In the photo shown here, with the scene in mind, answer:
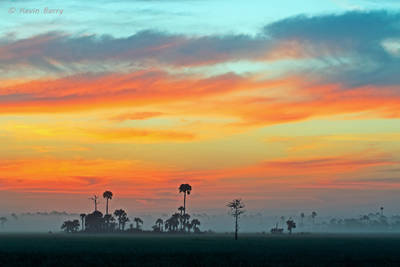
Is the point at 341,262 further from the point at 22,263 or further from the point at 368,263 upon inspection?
the point at 22,263

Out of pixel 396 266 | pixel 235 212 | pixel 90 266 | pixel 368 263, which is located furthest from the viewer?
pixel 235 212

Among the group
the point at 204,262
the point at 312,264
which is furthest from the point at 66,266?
the point at 312,264

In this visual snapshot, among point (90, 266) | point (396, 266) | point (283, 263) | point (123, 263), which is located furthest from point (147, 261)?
point (396, 266)

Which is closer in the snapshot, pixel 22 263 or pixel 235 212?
pixel 22 263

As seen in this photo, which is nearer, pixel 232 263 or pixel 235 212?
pixel 232 263

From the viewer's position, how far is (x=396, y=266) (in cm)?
6931

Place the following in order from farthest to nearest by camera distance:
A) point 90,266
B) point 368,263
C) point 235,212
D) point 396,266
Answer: point 235,212 → point 368,263 → point 396,266 → point 90,266

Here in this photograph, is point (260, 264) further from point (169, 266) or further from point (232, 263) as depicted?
point (169, 266)

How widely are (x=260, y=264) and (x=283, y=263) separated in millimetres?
3633

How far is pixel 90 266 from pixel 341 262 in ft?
101

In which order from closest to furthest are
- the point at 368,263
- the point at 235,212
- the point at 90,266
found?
the point at 90,266, the point at 368,263, the point at 235,212

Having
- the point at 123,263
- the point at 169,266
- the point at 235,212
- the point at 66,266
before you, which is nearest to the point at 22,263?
the point at 66,266

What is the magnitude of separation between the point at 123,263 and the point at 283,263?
60.5 feet

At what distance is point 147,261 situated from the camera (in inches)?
2891
